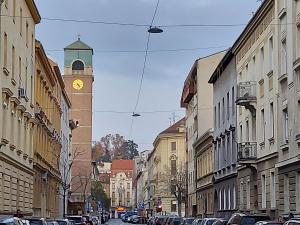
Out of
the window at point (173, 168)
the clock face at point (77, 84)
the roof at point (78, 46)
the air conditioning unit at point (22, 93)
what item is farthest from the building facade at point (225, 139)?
the roof at point (78, 46)

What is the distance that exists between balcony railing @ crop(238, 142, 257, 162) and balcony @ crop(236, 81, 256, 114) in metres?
2.12

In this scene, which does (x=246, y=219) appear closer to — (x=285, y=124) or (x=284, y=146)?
(x=284, y=146)

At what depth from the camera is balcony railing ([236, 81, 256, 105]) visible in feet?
138

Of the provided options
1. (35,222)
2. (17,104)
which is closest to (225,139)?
(17,104)

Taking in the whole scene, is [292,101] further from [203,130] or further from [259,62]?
[203,130]

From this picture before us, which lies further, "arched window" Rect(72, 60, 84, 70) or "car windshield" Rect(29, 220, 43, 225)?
"arched window" Rect(72, 60, 84, 70)

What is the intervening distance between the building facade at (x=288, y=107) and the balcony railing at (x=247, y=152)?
6024 mm

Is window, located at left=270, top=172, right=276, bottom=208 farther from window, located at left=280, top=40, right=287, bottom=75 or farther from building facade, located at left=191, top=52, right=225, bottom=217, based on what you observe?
building facade, located at left=191, top=52, right=225, bottom=217

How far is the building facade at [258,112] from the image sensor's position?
37156mm

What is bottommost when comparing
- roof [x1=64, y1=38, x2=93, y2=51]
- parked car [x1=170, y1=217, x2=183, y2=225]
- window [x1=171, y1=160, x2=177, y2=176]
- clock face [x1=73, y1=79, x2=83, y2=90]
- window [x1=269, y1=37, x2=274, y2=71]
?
parked car [x1=170, y1=217, x2=183, y2=225]

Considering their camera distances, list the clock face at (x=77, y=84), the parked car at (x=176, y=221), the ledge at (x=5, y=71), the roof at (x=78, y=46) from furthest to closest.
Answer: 1. the roof at (x=78, y=46)
2. the clock face at (x=77, y=84)
3. the parked car at (x=176, y=221)
4. the ledge at (x=5, y=71)

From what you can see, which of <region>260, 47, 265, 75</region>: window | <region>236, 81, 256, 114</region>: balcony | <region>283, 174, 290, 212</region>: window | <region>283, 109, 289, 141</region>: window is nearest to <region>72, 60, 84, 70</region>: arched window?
<region>236, 81, 256, 114</region>: balcony

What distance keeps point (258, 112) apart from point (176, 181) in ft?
168

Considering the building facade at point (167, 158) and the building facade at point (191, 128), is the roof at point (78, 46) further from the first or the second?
the building facade at point (191, 128)
